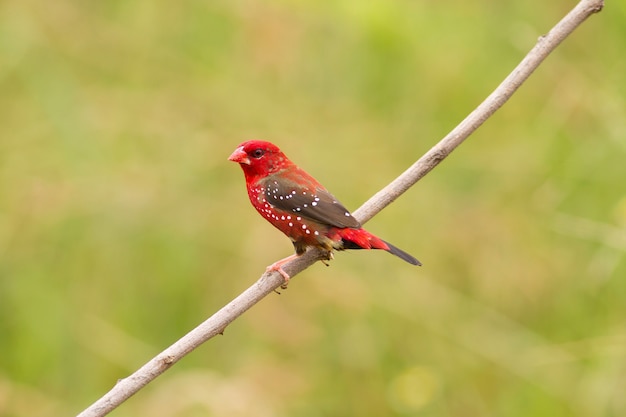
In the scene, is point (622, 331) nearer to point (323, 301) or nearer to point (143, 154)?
point (323, 301)

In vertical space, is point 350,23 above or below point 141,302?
above

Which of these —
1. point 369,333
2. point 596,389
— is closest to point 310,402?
point 369,333

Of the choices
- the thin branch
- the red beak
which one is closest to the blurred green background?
the thin branch

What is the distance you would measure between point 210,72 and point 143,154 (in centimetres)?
72

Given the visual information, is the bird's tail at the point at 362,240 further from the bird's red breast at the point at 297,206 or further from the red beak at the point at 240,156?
the red beak at the point at 240,156

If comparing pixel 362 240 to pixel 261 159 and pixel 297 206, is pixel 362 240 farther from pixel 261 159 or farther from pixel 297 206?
pixel 261 159

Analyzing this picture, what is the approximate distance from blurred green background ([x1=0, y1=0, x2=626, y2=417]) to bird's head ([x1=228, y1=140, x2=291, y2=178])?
4.76 feet

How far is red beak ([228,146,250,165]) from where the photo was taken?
4266mm

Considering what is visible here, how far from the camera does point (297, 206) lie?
4.28 m

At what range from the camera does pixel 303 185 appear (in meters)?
4.37

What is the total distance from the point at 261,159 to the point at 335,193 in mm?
1718

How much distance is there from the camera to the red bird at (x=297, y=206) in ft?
13.6

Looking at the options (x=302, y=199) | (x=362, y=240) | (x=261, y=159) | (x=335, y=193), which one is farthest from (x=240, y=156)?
(x=335, y=193)

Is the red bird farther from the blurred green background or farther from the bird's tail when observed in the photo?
the blurred green background
